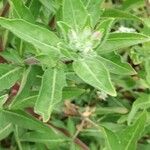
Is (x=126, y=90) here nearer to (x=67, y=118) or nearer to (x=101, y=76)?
(x=67, y=118)

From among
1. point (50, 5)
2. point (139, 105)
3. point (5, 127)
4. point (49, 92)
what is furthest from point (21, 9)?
point (139, 105)

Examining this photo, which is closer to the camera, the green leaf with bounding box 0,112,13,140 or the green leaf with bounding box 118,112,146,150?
Answer: the green leaf with bounding box 118,112,146,150

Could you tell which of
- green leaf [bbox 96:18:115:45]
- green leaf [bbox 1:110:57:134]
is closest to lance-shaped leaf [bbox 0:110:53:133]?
green leaf [bbox 1:110:57:134]

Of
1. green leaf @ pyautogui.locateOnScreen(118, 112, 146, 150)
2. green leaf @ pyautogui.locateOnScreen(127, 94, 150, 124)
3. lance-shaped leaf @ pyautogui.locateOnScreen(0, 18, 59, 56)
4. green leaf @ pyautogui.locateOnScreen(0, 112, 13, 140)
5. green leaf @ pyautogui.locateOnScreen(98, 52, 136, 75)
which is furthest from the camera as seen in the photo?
green leaf @ pyautogui.locateOnScreen(127, 94, 150, 124)

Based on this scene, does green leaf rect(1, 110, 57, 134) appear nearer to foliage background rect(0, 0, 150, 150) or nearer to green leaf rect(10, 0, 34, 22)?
foliage background rect(0, 0, 150, 150)

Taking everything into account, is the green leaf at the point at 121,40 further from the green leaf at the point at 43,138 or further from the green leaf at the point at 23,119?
the green leaf at the point at 43,138

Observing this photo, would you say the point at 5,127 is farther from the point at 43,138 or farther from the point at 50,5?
the point at 50,5

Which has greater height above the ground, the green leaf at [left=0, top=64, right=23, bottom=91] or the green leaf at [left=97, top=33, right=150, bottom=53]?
the green leaf at [left=97, top=33, right=150, bottom=53]

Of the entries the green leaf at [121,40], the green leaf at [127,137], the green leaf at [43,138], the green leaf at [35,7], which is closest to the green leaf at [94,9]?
the green leaf at [121,40]
